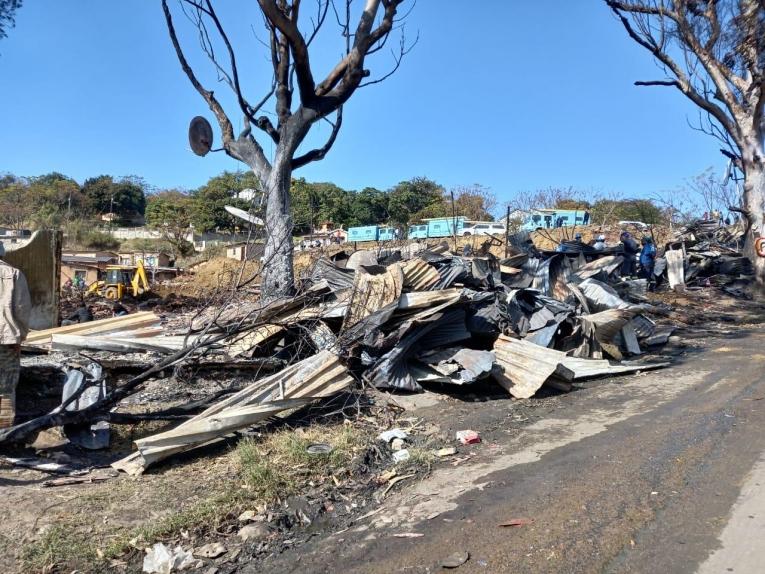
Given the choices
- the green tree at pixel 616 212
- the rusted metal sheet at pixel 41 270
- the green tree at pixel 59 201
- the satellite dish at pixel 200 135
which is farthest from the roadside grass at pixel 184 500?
the green tree at pixel 59 201

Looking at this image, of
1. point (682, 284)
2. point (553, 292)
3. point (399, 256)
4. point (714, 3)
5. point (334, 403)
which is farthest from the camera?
point (682, 284)

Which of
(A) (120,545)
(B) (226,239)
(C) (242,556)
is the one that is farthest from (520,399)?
(B) (226,239)

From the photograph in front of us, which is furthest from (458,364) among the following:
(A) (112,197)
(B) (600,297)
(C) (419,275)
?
(A) (112,197)

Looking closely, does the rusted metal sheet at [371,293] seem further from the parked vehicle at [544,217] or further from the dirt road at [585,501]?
the parked vehicle at [544,217]

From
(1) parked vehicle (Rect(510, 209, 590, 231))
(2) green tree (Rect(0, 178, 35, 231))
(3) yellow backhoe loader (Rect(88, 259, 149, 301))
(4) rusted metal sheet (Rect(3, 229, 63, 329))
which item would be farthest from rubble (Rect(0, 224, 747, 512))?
(2) green tree (Rect(0, 178, 35, 231))

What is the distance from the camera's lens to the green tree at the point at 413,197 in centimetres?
4428

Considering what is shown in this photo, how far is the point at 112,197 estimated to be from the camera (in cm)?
5209

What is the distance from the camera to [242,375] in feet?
19.0

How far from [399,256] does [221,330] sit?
4.24m

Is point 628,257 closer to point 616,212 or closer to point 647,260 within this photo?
point 647,260

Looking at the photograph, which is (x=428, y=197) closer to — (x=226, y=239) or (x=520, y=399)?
(x=226, y=239)

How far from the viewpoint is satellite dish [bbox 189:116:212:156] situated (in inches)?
338

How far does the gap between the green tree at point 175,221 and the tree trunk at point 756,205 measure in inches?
1240

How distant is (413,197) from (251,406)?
41109 millimetres
